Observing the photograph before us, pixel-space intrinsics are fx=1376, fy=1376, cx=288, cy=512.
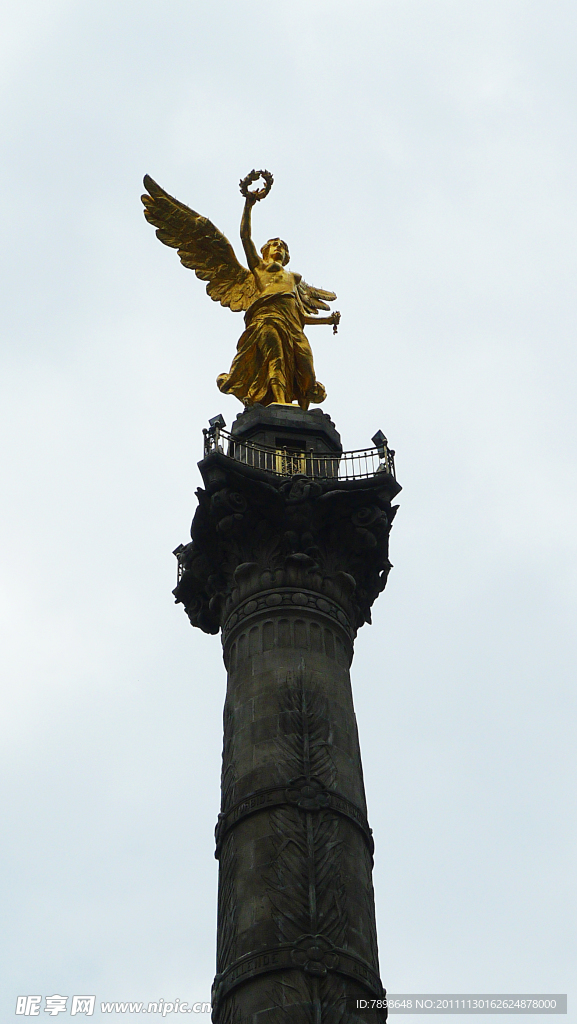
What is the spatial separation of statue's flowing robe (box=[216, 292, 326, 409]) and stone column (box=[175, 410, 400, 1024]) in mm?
1683

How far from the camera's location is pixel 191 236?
36.4 metres

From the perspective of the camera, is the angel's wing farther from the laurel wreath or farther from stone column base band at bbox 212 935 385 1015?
stone column base band at bbox 212 935 385 1015

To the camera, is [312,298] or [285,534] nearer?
[285,534]

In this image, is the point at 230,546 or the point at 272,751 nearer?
the point at 272,751

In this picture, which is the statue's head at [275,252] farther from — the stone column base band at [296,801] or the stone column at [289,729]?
the stone column base band at [296,801]

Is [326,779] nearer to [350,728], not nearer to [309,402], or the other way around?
[350,728]

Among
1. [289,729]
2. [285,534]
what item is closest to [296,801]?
[289,729]

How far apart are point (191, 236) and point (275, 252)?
2270 mm

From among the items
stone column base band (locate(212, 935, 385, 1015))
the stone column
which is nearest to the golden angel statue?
the stone column

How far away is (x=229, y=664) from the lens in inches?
1105

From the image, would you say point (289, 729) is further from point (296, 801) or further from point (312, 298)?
point (312, 298)

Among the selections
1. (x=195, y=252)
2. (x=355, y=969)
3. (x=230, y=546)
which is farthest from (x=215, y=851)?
(x=195, y=252)

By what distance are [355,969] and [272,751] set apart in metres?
4.36

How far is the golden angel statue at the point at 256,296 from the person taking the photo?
3369 centimetres
